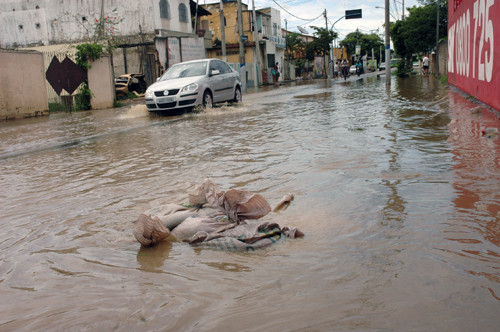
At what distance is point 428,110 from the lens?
11086mm

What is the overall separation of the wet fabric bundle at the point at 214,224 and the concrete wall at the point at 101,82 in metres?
16.3

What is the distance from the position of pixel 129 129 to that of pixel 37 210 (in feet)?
22.4

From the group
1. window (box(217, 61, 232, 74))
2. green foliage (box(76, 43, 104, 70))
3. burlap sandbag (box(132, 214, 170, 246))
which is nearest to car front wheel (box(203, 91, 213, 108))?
window (box(217, 61, 232, 74))

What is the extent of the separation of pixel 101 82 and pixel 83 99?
101cm

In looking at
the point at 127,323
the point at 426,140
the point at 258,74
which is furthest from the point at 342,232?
the point at 258,74

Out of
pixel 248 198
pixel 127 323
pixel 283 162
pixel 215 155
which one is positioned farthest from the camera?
pixel 215 155

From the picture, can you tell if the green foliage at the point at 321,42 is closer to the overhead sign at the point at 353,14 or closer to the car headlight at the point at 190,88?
the overhead sign at the point at 353,14

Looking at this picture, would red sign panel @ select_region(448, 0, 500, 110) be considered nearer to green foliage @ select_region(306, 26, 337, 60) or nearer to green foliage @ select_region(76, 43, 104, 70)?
green foliage @ select_region(76, 43, 104, 70)

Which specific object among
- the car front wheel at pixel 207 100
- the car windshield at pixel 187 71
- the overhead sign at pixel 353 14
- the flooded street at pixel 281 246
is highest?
the overhead sign at pixel 353 14

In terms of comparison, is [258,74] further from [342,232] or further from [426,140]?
[342,232]

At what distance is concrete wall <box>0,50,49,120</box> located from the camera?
52.9 ft

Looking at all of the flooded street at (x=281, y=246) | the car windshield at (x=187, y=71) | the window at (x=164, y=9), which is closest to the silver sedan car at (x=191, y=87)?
the car windshield at (x=187, y=71)

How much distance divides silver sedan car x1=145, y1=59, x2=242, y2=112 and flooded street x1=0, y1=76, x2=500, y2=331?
639cm

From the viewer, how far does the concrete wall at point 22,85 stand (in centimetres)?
1612
